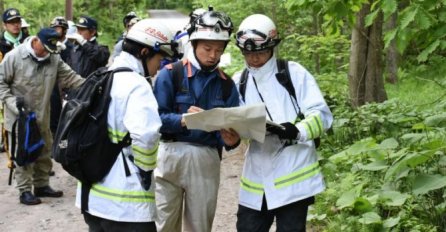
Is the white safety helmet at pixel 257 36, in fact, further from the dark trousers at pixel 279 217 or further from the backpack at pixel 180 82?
the dark trousers at pixel 279 217

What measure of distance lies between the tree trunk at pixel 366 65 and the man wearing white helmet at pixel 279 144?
200 inches

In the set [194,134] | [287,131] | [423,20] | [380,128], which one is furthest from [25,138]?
[423,20]

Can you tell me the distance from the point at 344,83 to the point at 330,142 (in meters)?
3.14

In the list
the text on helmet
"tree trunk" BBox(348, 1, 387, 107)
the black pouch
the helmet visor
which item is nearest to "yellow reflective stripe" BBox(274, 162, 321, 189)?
the helmet visor

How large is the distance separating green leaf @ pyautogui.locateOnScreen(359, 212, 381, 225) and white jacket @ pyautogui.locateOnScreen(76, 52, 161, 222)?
2.01 meters

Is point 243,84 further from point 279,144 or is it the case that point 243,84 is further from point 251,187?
point 251,187

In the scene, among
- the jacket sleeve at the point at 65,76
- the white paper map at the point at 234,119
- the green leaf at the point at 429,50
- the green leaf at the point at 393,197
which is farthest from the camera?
the jacket sleeve at the point at 65,76

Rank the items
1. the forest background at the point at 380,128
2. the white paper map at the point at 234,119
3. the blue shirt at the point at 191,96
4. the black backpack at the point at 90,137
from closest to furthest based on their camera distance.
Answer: the black backpack at the point at 90,137 → the white paper map at the point at 234,119 → the blue shirt at the point at 191,96 → the forest background at the point at 380,128

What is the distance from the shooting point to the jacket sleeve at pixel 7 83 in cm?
683

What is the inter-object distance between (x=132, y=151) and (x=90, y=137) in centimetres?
26

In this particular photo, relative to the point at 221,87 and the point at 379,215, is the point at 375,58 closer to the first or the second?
the point at 379,215

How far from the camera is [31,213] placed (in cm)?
695

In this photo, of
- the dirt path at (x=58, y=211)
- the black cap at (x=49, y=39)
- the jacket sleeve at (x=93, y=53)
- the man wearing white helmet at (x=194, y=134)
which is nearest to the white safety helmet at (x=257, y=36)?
the man wearing white helmet at (x=194, y=134)

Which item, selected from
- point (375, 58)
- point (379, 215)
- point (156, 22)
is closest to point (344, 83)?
point (375, 58)
